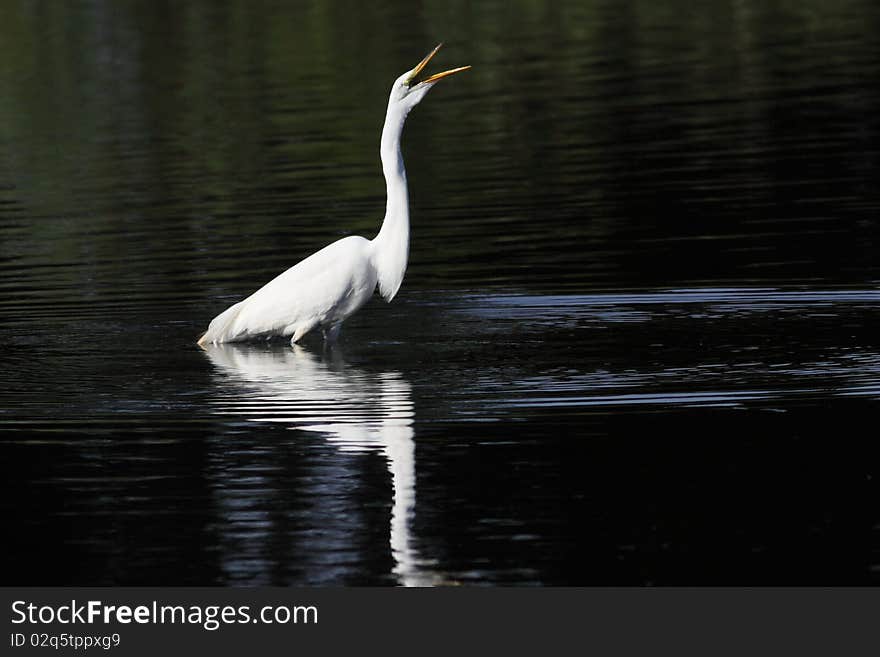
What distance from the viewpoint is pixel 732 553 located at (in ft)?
30.8

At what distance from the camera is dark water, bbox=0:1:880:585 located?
9898 millimetres

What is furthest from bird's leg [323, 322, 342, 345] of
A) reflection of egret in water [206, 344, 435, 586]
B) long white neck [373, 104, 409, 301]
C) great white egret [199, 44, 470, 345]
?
long white neck [373, 104, 409, 301]

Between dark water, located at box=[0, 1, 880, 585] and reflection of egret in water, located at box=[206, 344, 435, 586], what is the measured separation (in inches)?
1.9

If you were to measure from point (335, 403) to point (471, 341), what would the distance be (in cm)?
229

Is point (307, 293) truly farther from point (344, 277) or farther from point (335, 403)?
point (335, 403)

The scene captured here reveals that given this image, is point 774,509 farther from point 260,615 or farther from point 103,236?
point 103,236

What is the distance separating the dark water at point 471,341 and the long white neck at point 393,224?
557 mm

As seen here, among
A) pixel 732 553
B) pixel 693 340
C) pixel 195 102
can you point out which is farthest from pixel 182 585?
pixel 195 102

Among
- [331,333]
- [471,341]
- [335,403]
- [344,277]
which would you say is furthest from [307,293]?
[335,403]

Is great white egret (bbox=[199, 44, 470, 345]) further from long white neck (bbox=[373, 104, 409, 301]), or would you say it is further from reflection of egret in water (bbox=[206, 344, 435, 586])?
reflection of egret in water (bbox=[206, 344, 435, 586])

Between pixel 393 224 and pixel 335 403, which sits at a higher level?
pixel 393 224

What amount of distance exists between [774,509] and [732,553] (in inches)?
31.0

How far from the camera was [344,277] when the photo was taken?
15.4 m

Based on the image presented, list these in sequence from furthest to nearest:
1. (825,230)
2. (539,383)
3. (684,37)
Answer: (684,37) → (825,230) → (539,383)
